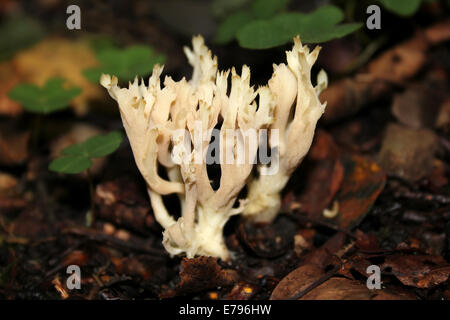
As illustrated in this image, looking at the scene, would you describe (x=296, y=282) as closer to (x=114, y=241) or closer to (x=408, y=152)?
(x=114, y=241)

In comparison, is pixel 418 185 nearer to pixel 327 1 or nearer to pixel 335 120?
pixel 335 120

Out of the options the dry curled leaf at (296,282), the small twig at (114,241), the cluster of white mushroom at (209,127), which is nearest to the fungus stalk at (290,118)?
the cluster of white mushroom at (209,127)

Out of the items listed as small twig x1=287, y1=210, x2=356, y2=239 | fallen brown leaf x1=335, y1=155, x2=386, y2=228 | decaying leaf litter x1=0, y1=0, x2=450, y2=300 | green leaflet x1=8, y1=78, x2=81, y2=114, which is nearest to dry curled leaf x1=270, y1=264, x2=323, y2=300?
decaying leaf litter x1=0, y1=0, x2=450, y2=300

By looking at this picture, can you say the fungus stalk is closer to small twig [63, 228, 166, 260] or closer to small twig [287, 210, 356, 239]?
small twig [287, 210, 356, 239]

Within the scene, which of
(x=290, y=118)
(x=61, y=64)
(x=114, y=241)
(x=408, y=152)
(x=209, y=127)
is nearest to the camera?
(x=209, y=127)

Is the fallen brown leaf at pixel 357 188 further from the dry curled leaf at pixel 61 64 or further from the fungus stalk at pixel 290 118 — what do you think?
the dry curled leaf at pixel 61 64

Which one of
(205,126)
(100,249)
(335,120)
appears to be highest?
(335,120)

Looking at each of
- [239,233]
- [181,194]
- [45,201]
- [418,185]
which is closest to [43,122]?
[45,201]

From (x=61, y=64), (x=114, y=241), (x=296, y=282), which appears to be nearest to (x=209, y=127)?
(x=296, y=282)
